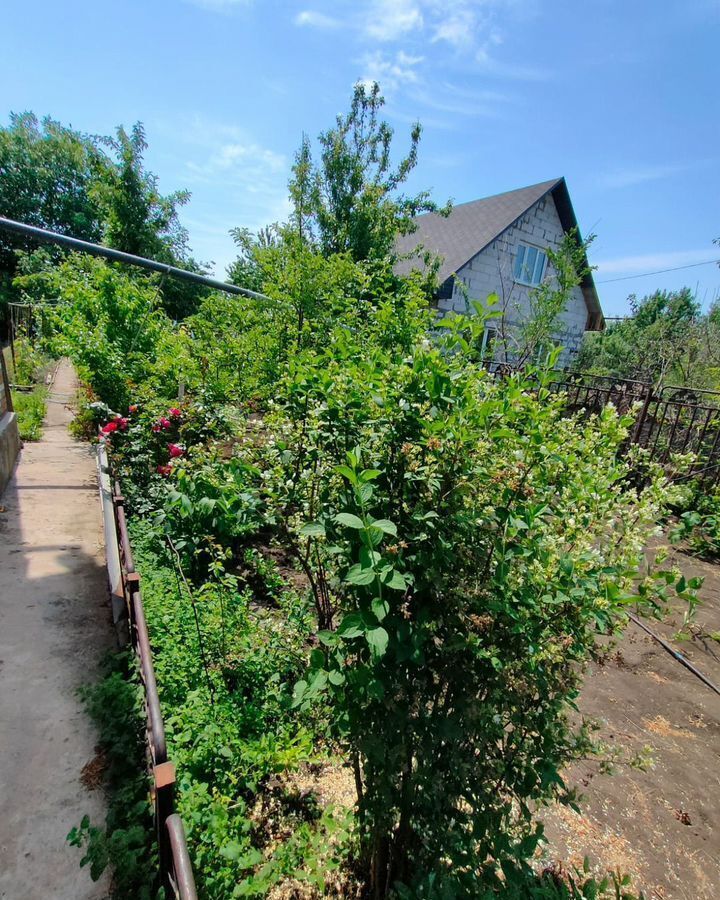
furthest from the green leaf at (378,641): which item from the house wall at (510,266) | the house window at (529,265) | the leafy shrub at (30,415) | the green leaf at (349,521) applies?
the house window at (529,265)

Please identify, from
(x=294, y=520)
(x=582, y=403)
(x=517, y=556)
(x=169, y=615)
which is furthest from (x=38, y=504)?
(x=582, y=403)

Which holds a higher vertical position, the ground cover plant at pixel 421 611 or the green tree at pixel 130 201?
the green tree at pixel 130 201

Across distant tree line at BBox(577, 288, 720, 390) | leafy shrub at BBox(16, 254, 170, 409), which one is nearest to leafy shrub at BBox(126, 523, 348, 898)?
leafy shrub at BBox(16, 254, 170, 409)

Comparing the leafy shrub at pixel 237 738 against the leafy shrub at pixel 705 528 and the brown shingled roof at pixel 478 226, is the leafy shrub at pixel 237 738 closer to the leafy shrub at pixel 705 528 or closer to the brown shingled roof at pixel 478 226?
the leafy shrub at pixel 705 528

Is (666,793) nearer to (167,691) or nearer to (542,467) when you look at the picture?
(542,467)

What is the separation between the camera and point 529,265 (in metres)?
17.1

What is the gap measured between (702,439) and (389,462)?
27.7ft

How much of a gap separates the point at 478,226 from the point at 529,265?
8.54 ft

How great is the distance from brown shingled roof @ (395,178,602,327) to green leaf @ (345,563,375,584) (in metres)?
14.4

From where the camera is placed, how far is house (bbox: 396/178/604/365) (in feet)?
48.8

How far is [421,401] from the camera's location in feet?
4.53

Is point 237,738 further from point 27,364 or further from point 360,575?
point 27,364

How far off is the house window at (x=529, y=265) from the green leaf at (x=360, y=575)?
17808mm

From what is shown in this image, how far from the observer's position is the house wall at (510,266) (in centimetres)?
1484
